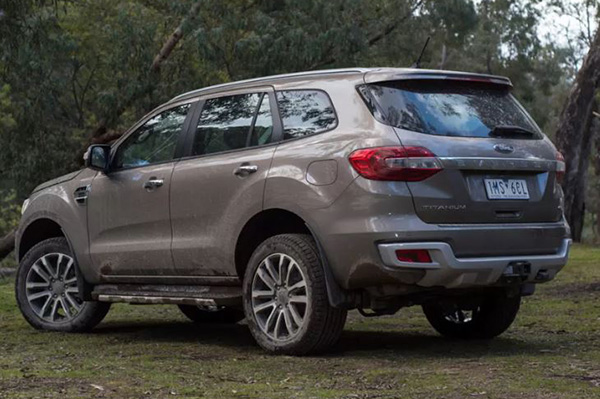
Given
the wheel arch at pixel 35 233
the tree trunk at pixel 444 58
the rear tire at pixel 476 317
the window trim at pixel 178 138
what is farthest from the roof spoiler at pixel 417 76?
the tree trunk at pixel 444 58

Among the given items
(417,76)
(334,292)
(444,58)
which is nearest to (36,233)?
(334,292)

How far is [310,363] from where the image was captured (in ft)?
22.3

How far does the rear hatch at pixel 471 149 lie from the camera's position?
6.75 m

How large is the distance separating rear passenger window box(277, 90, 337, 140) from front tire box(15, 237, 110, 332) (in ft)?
7.76

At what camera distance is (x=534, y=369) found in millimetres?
6379

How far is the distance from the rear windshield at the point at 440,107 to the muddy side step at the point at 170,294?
161 centimetres

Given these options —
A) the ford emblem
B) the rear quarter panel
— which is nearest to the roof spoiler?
the rear quarter panel

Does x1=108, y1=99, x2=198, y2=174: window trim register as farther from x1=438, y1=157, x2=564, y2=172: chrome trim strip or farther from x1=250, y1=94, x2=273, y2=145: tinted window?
x1=438, y1=157, x2=564, y2=172: chrome trim strip

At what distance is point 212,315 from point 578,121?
1935 cm

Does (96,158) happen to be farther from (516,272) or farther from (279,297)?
(516,272)

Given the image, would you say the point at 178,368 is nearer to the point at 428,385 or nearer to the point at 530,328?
the point at 428,385

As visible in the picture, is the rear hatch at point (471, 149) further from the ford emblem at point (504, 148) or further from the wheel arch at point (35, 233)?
the wheel arch at point (35, 233)

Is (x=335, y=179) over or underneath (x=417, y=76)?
underneath

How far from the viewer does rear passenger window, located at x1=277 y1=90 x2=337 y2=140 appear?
23.6 ft
